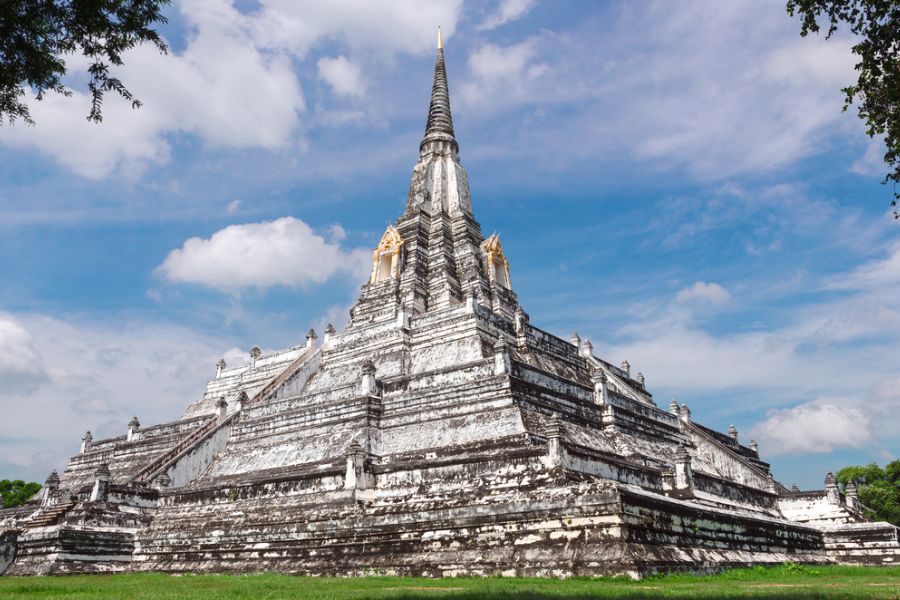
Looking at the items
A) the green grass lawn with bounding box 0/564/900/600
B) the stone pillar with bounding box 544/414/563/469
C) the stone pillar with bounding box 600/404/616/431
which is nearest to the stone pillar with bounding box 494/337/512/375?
the stone pillar with bounding box 600/404/616/431

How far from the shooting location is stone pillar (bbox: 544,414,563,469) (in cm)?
1667

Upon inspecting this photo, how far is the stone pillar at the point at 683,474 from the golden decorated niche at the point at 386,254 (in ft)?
61.2

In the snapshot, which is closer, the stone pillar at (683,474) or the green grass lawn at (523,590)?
the green grass lawn at (523,590)

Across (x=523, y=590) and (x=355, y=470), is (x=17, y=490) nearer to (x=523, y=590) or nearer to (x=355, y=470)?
(x=355, y=470)

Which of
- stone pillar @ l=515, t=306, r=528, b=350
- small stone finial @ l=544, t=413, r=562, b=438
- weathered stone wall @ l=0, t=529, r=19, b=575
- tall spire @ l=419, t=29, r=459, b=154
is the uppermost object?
tall spire @ l=419, t=29, r=459, b=154

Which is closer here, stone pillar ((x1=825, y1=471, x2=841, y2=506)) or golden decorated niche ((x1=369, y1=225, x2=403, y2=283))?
stone pillar ((x1=825, y1=471, x2=841, y2=506))

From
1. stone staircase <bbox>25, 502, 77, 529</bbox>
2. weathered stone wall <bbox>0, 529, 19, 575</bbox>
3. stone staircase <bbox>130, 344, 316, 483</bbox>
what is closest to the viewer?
weathered stone wall <bbox>0, 529, 19, 575</bbox>

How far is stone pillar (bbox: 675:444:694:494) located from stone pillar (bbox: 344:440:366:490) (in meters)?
9.44

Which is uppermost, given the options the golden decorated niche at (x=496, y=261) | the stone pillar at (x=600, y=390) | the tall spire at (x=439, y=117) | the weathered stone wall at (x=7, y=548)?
the tall spire at (x=439, y=117)

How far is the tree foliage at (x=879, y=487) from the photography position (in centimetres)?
4019

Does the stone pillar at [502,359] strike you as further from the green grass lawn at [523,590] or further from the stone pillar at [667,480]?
the green grass lawn at [523,590]

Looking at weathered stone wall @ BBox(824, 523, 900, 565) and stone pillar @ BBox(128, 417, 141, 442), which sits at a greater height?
stone pillar @ BBox(128, 417, 141, 442)

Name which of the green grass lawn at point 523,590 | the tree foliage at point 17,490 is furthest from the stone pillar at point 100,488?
the tree foliage at point 17,490

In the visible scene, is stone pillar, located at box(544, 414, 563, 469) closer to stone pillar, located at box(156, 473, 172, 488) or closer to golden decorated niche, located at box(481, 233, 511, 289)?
stone pillar, located at box(156, 473, 172, 488)
